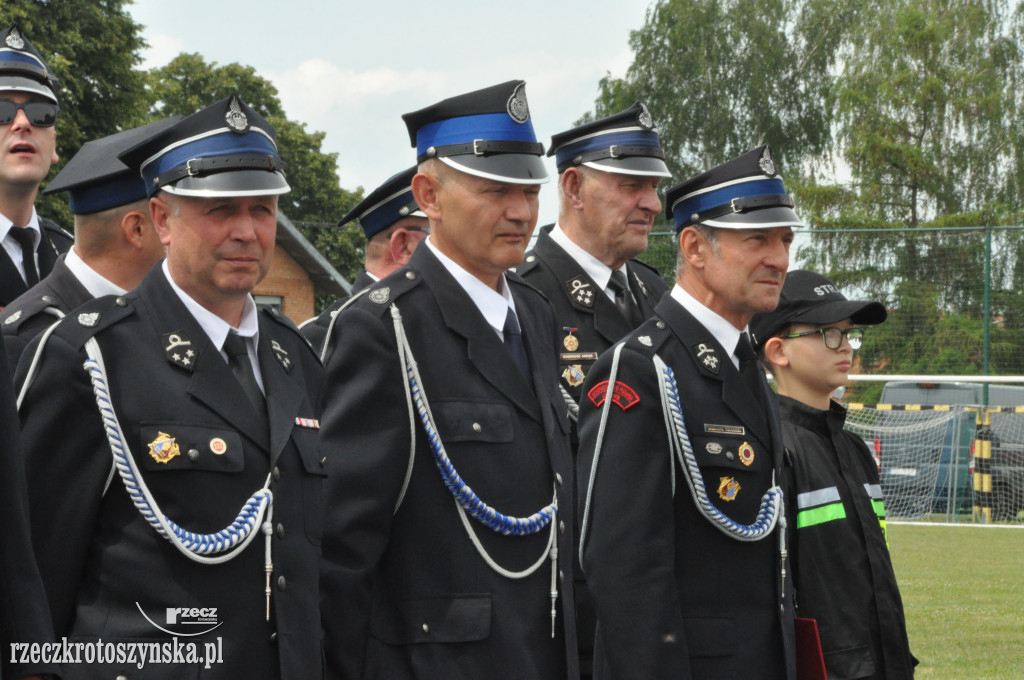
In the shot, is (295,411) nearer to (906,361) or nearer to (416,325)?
(416,325)

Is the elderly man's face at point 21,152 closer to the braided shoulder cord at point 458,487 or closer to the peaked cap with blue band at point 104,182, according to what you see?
the peaked cap with blue band at point 104,182

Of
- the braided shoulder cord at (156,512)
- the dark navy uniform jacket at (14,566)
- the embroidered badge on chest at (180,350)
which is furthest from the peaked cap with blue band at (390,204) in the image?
the dark navy uniform jacket at (14,566)

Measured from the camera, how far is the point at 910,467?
1934cm

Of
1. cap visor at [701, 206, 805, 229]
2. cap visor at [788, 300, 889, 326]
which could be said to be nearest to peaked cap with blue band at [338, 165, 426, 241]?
cap visor at [788, 300, 889, 326]

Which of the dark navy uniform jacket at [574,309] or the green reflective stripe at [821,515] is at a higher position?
the dark navy uniform jacket at [574,309]

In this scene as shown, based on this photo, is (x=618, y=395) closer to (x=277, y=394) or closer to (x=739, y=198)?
(x=739, y=198)

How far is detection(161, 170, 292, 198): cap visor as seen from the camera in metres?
3.23

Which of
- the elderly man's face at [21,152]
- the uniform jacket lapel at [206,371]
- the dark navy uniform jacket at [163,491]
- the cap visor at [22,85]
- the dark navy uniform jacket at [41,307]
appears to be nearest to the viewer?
the dark navy uniform jacket at [163,491]

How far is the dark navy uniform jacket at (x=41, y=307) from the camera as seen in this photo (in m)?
3.74

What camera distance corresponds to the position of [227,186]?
324cm

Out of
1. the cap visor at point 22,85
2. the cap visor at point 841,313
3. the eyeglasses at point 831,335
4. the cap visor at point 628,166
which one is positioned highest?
the cap visor at point 22,85

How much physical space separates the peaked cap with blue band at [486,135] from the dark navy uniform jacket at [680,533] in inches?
24.0

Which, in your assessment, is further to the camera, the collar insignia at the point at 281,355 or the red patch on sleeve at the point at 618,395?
the red patch on sleeve at the point at 618,395

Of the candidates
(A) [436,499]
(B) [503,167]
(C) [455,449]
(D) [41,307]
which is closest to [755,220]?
(B) [503,167]
